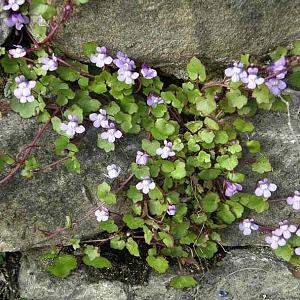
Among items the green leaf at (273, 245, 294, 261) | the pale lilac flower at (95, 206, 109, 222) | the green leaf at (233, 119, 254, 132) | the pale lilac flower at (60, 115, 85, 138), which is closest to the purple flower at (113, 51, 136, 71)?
the pale lilac flower at (60, 115, 85, 138)

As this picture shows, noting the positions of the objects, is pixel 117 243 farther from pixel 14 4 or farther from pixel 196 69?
pixel 14 4

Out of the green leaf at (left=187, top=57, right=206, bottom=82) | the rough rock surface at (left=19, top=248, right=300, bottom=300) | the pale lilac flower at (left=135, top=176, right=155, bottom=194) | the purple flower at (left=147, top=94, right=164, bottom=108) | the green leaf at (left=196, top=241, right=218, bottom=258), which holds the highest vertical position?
the green leaf at (left=187, top=57, right=206, bottom=82)

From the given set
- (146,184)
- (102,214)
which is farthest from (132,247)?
Result: (146,184)

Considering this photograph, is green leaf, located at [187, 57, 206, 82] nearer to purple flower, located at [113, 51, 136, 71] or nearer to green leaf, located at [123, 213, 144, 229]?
purple flower, located at [113, 51, 136, 71]

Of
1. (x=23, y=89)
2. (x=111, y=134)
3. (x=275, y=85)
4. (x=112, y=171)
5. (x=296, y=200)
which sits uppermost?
(x=23, y=89)

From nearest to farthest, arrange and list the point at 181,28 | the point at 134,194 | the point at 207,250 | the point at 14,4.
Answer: the point at 14,4
the point at 181,28
the point at 134,194
the point at 207,250

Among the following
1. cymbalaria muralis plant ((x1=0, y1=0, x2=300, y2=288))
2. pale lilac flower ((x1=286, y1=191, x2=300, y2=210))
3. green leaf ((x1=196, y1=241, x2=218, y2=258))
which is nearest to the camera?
cymbalaria muralis plant ((x1=0, y1=0, x2=300, y2=288))

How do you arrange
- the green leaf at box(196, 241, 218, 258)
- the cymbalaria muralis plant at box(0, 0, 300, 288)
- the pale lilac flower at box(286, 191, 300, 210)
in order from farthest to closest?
1. the green leaf at box(196, 241, 218, 258)
2. the pale lilac flower at box(286, 191, 300, 210)
3. the cymbalaria muralis plant at box(0, 0, 300, 288)
